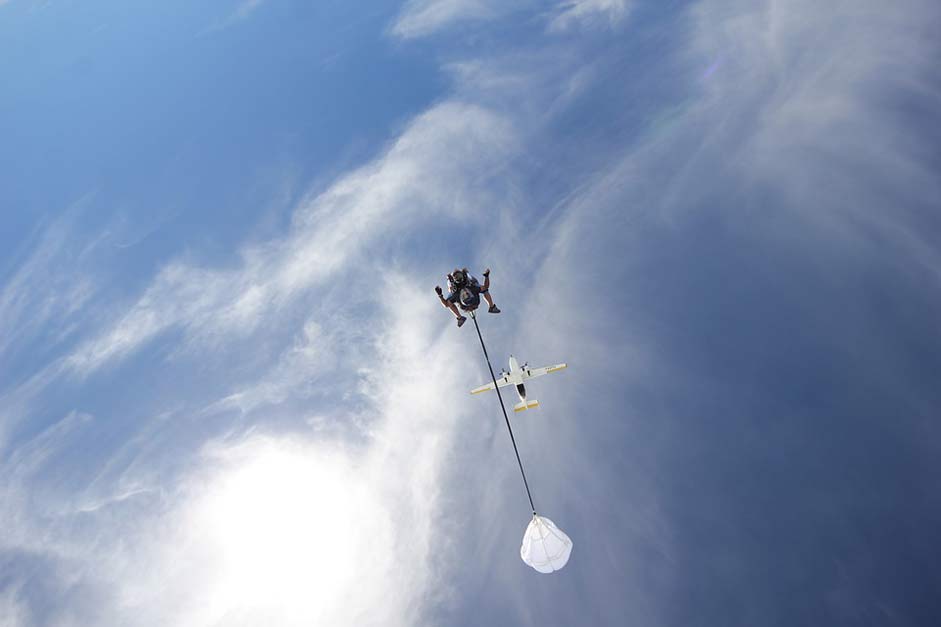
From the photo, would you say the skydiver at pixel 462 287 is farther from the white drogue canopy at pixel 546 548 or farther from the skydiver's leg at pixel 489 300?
the white drogue canopy at pixel 546 548

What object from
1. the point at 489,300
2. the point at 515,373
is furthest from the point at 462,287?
the point at 515,373

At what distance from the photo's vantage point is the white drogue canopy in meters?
46.3

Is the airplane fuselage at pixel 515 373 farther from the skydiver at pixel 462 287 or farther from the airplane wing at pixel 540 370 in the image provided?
the skydiver at pixel 462 287

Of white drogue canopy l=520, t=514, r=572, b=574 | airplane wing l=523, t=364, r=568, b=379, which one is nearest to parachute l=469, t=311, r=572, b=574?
white drogue canopy l=520, t=514, r=572, b=574

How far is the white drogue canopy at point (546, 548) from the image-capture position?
46.3m

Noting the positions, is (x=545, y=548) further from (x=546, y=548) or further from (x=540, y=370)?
(x=540, y=370)

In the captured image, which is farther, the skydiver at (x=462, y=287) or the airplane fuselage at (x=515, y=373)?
the airplane fuselage at (x=515, y=373)

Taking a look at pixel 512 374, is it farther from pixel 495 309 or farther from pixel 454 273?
pixel 454 273

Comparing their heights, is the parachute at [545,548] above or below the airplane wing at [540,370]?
below

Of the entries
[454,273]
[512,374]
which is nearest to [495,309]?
[454,273]

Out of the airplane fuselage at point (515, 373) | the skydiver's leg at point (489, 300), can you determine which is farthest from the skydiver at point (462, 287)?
the airplane fuselage at point (515, 373)

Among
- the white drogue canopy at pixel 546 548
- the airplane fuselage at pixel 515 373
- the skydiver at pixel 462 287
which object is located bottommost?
the white drogue canopy at pixel 546 548

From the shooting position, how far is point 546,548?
4631 centimetres

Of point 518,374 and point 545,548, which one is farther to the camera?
point 518,374
